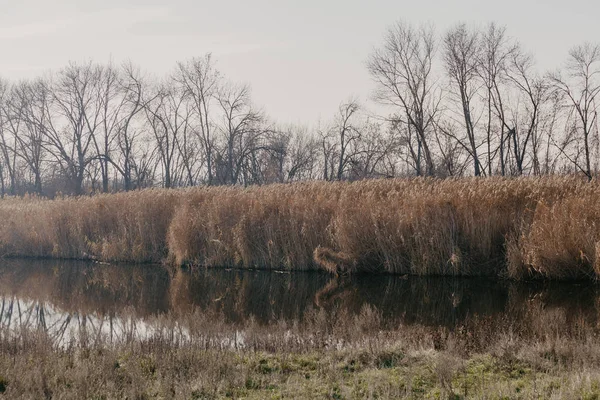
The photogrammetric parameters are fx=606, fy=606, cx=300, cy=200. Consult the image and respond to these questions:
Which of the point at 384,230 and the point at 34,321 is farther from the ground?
the point at 384,230

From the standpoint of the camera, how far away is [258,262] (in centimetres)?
1514

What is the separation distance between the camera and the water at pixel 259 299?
884 cm

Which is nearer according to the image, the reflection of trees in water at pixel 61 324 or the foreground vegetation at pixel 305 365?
the foreground vegetation at pixel 305 365

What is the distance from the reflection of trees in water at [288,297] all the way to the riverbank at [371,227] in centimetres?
47

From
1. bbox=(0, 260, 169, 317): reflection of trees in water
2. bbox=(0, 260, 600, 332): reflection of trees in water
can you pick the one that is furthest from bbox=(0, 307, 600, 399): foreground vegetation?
bbox=(0, 260, 169, 317): reflection of trees in water

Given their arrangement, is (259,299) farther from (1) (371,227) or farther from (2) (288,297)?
(1) (371,227)

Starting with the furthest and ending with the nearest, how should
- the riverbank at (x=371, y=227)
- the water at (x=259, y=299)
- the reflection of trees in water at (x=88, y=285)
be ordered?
the riverbank at (x=371, y=227)
the reflection of trees in water at (x=88, y=285)
the water at (x=259, y=299)

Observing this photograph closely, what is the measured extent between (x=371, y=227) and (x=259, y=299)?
11.0 feet

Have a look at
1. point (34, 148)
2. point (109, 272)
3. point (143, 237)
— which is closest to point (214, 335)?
point (109, 272)

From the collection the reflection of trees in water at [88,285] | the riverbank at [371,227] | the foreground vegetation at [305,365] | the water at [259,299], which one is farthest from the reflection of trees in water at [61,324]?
the riverbank at [371,227]

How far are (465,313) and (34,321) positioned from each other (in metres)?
6.73

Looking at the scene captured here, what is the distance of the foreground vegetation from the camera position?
4738 mm

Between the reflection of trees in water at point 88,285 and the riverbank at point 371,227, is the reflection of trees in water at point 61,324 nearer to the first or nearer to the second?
the reflection of trees in water at point 88,285

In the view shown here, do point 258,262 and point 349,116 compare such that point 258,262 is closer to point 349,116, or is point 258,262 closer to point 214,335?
point 214,335
